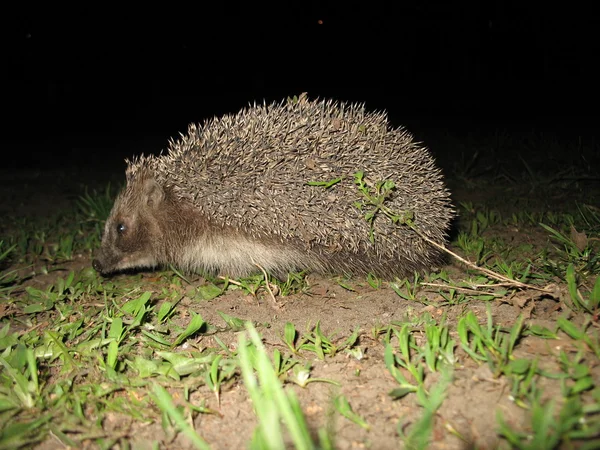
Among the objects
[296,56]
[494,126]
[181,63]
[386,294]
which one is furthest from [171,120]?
[386,294]

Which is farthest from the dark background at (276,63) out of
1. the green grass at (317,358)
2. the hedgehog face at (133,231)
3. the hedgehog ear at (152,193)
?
the green grass at (317,358)

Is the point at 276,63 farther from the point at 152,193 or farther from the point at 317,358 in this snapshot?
the point at 317,358

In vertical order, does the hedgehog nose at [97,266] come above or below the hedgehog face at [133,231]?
below

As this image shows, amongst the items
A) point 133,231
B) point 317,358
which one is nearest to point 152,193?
point 133,231

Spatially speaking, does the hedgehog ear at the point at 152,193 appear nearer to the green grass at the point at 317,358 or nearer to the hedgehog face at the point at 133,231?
the hedgehog face at the point at 133,231

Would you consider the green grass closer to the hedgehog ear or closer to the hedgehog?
the hedgehog

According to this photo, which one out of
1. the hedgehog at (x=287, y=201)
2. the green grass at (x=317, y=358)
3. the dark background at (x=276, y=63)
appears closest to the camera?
the green grass at (x=317, y=358)

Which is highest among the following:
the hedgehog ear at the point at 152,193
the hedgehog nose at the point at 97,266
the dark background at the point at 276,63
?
the dark background at the point at 276,63

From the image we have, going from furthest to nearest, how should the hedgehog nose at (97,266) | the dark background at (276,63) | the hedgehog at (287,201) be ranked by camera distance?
the dark background at (276,63) → the hedgehog nose at (97,266) → the hedgehog at (287,201)

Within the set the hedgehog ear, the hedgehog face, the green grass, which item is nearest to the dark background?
the hedgehog face

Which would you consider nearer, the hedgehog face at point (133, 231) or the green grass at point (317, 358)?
the green grass at point (317, 358)
